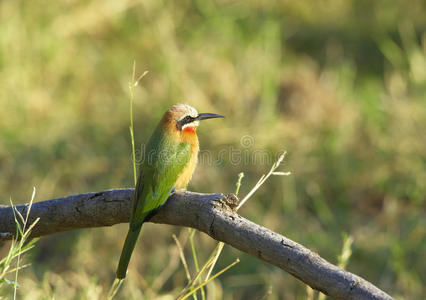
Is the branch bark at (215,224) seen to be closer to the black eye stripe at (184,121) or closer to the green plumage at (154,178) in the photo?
the green plumage at (154,178)

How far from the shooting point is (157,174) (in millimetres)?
2758

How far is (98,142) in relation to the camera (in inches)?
214

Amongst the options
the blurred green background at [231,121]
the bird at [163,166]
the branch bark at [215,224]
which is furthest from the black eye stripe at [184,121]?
the blurred green background at [231,121]

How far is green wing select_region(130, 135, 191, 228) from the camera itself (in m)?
2.38

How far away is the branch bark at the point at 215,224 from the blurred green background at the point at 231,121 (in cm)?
116

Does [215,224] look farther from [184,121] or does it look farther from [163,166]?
[184,121]

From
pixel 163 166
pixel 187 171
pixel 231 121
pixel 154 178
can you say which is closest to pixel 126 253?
pixel 154 178

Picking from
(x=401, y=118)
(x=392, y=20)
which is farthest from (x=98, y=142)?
(x=392, y=20)

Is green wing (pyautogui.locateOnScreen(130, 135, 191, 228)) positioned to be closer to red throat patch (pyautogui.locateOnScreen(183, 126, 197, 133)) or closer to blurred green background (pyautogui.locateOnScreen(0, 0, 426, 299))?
red throat patch (pyautogui.locateOnScreen(183, 126, 197, 133))

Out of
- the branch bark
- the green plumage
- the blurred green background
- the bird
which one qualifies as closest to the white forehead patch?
the bird

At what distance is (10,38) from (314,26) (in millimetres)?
3716

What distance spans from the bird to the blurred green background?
0.87 meters

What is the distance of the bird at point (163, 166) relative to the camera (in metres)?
2.38

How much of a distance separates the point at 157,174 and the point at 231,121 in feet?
9.27
